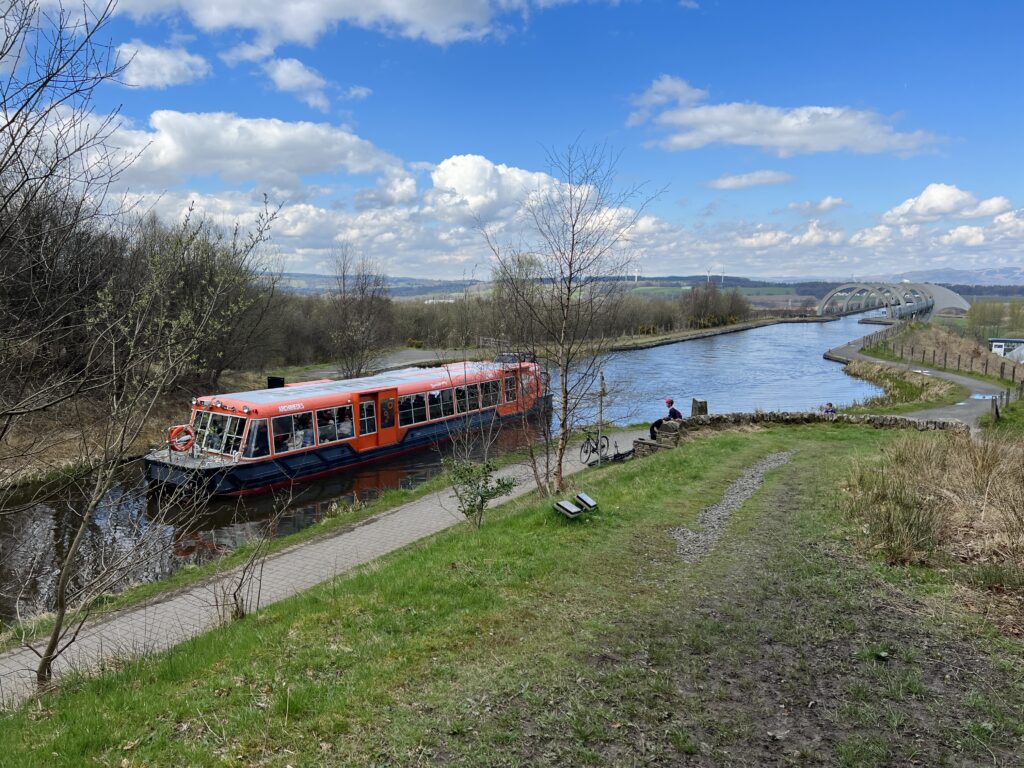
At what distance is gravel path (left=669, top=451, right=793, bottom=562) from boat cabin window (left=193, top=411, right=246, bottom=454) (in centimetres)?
1275

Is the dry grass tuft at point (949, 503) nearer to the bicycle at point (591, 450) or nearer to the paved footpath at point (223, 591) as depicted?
the paved footpath at point (223, 591)

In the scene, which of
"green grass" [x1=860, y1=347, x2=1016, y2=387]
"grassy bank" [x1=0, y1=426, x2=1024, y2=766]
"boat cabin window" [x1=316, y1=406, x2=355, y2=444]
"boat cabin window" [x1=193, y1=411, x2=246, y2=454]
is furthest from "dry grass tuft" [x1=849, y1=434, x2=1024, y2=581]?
"green grass" [x1=860, y1=347, x2=1016, y2=387]

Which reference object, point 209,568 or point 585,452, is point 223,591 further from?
point 585,452

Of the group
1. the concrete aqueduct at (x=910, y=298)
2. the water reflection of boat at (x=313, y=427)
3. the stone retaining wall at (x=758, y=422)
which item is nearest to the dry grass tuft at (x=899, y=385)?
the stone retaining wall at (x=758, y=422)

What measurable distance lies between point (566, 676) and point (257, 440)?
14653 millimetres

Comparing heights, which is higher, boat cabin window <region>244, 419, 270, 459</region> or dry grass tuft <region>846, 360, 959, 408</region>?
boat cabin window <region>244, 419, 270, 459</region>

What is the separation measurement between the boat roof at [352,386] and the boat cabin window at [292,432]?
20.9 inches

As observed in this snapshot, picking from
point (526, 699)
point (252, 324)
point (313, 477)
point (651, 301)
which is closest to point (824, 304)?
point (651, 301)

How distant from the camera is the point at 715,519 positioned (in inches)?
390

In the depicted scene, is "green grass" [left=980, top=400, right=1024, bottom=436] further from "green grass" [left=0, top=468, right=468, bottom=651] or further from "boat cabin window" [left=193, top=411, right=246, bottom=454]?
"boat cabin window" [left=193, top=411, right=246, bottom=454]

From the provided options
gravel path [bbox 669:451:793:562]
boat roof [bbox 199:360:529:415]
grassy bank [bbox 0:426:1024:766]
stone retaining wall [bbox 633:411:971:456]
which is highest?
boat roof [bbox 199:360:529:415]

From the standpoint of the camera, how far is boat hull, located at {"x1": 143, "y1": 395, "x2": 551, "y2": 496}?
16.7m

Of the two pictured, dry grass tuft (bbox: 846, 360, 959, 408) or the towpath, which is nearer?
the towpath

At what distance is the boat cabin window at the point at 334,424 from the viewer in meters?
19.5
